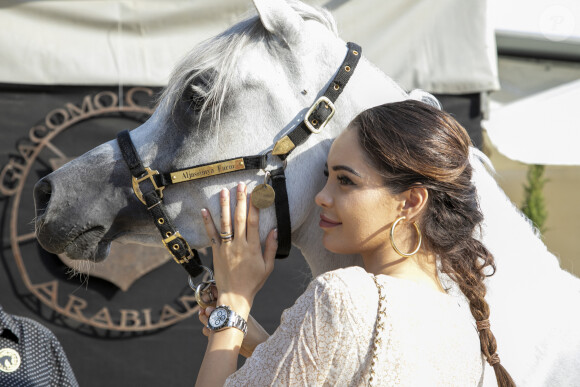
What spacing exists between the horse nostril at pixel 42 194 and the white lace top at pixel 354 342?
2.33 ft

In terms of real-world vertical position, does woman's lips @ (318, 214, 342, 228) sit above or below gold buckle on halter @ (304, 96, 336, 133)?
below

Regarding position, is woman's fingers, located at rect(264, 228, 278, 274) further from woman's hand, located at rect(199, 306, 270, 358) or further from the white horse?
woman's hand, located at rect(199, 306, 270, 358)

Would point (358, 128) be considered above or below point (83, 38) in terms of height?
above

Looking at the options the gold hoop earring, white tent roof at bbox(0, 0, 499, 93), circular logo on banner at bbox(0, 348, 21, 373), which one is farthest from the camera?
white tent roof at bbox(0, 0, 499, 93)

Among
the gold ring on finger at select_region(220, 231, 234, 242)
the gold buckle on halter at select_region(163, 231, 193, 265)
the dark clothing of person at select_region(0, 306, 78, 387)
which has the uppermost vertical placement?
the gold ring on finger at select_region(220, 231, 234, 242)

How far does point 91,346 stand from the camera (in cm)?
317

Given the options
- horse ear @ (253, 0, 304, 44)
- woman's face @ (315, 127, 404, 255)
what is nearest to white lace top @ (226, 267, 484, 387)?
woman's face @ (315, 127, 404, 255)

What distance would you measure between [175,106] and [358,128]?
0.48 m

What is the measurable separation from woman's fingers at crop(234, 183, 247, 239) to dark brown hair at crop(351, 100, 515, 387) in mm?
321

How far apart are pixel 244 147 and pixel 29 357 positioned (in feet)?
2.68

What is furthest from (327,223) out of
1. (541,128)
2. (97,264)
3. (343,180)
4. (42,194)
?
(541,128)

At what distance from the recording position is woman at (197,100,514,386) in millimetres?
968

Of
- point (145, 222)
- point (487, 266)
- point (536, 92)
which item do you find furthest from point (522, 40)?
point (145, 222)

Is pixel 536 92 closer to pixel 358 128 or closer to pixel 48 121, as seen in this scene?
pixel 358 128
